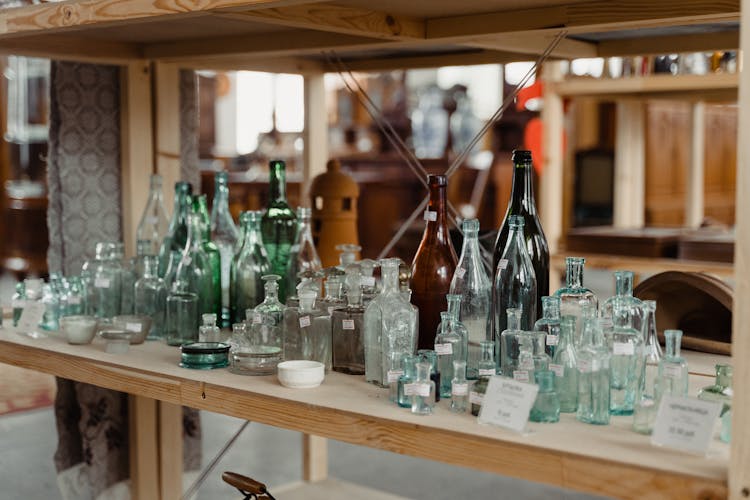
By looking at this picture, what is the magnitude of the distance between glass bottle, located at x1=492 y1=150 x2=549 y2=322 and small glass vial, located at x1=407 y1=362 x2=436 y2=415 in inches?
11.9

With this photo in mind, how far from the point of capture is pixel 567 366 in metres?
1.40

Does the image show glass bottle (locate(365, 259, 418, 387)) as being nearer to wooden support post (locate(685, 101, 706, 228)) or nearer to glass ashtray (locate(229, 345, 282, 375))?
glass ashtray (locate(229, 345, 282, 375))

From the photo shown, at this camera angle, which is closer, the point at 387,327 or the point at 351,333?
the point at 387,327

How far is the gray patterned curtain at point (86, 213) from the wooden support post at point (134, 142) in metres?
0.04

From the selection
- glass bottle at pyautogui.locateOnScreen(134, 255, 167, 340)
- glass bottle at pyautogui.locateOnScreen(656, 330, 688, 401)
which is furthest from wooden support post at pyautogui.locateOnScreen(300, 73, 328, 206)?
glass bottle at pyautogui.locateOnScreen(656, 330, 688, 401)

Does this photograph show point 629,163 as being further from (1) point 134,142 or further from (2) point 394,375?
(2) point 394,375

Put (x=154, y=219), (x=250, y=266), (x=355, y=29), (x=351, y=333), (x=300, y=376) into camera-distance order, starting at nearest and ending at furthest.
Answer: (x=300, y=376) → (x=351, y=333) → (x=355, y=29) → (x=250, y=266) → (x=154, y=219)

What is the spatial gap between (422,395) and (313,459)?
5.05 feet

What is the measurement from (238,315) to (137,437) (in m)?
0.69

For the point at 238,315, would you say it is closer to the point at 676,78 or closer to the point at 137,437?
the point at 137,437

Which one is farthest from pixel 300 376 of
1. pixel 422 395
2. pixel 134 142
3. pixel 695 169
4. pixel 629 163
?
pixel 695 169

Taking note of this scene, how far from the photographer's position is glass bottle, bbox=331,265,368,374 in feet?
5.39

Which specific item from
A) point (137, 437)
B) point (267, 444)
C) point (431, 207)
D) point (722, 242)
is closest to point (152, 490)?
point (137, 437)

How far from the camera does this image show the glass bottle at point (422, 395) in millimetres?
1374
